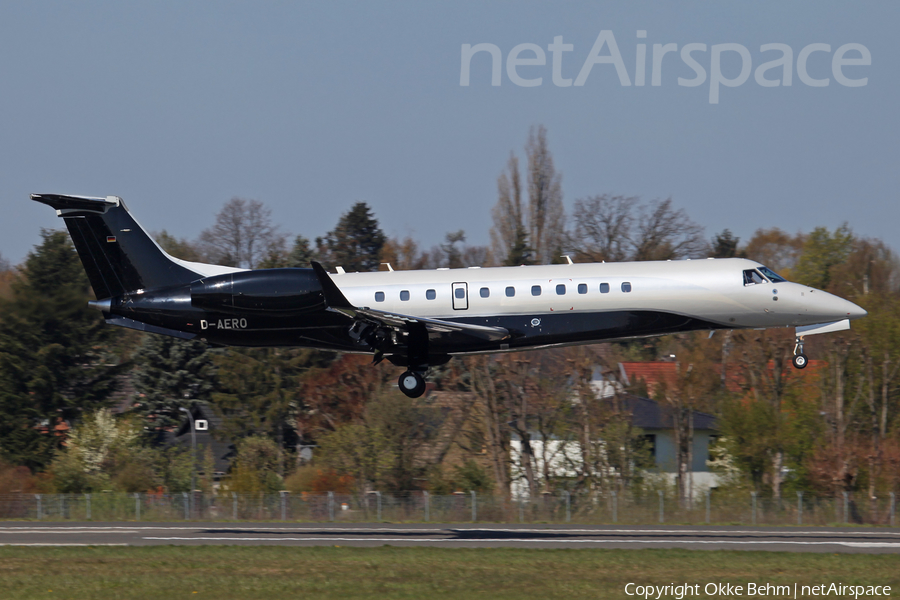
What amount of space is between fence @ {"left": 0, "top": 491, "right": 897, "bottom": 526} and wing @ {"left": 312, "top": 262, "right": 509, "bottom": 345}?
42.5ft

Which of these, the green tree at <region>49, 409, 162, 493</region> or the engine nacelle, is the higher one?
the engine nacelle

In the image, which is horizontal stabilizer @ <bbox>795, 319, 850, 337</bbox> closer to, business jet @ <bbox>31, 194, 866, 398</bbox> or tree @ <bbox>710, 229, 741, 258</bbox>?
business jet @ <bbox>31, 194, 866, 398</bbox>

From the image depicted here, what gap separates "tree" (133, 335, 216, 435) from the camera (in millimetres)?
62125

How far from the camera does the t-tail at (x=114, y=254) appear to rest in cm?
2844

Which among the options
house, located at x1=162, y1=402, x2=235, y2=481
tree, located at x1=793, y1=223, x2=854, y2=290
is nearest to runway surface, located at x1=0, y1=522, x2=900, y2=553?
house, located at x1=162, y1=402, x2=235, y2=481

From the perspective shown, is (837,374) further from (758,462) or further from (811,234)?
(811,234)

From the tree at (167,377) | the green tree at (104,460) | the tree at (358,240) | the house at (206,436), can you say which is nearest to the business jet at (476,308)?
the green tree at (104,460)

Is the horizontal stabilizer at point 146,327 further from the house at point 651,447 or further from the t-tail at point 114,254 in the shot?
the house at point 651,447

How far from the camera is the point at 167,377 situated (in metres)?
62.3

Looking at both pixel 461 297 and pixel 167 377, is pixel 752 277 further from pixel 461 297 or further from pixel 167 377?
pixel 167 377

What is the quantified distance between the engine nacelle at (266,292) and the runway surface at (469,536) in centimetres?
659

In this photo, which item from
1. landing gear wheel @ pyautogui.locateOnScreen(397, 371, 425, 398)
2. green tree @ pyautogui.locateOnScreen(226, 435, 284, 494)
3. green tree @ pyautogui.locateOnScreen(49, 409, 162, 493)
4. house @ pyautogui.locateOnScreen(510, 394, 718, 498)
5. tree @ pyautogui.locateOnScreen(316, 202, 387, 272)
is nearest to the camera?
landing gear wheel @ pyautogui.locateOnScreen(397, 371, 425, 398)

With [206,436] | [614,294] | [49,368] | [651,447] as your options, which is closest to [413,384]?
[614,294]

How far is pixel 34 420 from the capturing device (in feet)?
193
